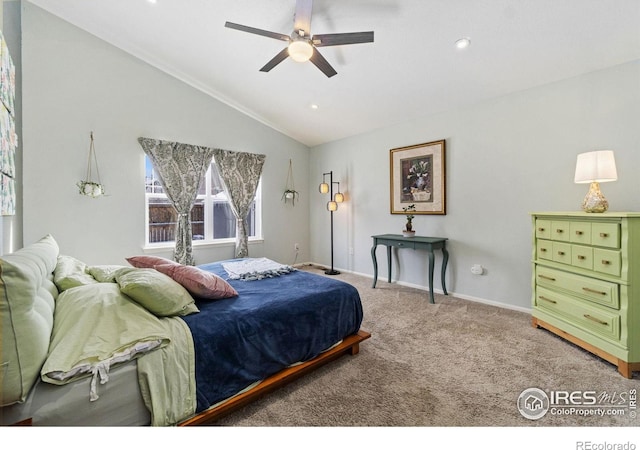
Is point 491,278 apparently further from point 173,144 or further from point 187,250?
point 173,144

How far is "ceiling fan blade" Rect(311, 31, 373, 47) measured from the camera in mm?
2115

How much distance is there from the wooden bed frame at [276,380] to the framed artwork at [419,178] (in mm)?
2337

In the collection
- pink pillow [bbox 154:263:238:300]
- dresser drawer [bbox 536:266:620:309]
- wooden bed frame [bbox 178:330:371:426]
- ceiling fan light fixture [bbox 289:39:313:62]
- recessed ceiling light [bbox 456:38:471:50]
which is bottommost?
wooden bed frame [bbox 178:330:371:426]

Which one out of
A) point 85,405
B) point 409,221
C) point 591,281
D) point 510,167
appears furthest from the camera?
point 409,221

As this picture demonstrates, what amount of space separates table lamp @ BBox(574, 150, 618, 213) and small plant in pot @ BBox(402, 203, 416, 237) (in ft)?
6.03

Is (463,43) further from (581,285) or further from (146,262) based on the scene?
(146,262)

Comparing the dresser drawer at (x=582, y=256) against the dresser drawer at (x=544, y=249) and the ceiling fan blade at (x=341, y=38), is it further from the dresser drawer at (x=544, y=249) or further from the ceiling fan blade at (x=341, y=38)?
the ceiling fan blade at (x=341, y=38)

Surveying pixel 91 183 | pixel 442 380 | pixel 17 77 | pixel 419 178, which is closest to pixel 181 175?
pixel 91 183

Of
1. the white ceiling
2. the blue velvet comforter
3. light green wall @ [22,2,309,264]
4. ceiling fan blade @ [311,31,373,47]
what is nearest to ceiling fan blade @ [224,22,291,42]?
ceiling fan blade @ [311,31,373,47]

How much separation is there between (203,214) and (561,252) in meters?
4.46

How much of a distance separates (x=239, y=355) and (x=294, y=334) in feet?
1.27

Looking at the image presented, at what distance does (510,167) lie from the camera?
3.14m

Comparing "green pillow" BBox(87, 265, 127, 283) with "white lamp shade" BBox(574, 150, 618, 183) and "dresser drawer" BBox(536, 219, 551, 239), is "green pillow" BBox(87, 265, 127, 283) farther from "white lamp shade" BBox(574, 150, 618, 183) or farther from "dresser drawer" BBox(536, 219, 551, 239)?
"white lamp shade" BBox(574, 150, 618, 183)

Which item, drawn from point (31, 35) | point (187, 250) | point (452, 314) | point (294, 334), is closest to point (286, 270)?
point (294, 334)
